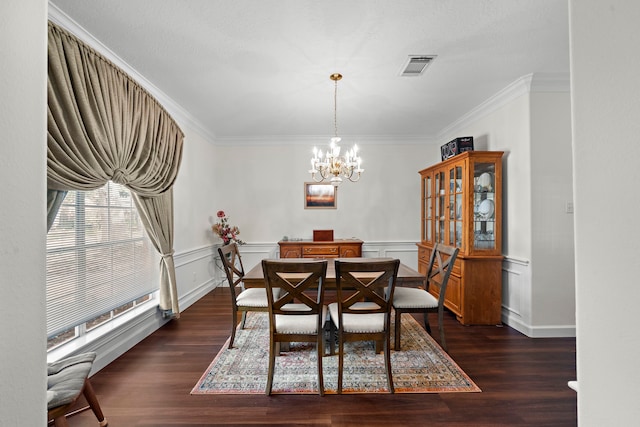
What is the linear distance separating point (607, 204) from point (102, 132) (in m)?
2.71

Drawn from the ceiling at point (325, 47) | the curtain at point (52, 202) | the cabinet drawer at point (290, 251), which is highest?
the ceiling at point (325, 47)

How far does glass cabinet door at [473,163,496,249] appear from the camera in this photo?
11.3ft

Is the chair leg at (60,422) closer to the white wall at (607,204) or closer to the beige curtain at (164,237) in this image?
the beige curtain at (164,237)

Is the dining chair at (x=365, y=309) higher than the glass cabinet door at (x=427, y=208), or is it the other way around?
the glass cabinet door at (x=427, y=208)

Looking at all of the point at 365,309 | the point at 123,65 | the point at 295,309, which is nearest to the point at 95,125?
A: the point at 123,65

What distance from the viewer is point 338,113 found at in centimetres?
400

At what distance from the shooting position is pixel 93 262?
2418 mm

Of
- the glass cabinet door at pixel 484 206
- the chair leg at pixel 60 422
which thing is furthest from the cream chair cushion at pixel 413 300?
the chair leg at pixel 60 422

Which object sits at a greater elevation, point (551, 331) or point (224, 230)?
point (224, 230)

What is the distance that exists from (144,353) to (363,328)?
2.03m

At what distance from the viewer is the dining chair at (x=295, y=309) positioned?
205 centimetres

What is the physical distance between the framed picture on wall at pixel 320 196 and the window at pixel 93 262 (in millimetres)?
2681

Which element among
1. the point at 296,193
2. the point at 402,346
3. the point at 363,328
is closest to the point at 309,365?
the point at 363,328

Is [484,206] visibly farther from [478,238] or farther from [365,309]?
[365,309]
